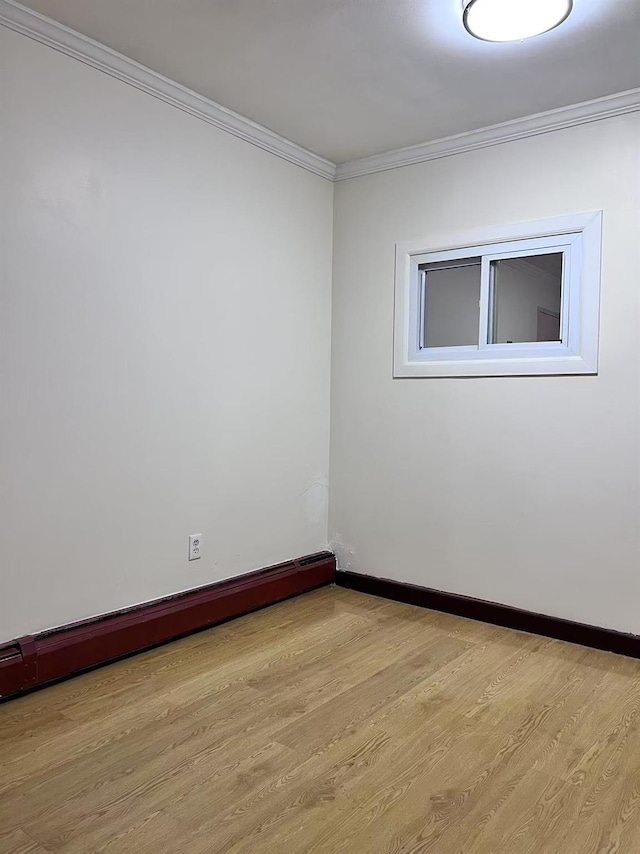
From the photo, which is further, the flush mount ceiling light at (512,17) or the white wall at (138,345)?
the white wall at (138,345)

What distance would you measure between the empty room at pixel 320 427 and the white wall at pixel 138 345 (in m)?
0.01

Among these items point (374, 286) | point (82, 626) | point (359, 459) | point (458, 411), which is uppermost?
point (374, 286)

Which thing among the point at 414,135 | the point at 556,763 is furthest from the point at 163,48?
the point at 556,763

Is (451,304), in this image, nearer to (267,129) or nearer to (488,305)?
(488,305)

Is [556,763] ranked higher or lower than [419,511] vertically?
lower

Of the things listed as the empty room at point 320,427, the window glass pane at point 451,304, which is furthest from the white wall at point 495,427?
the window glass pane at point 451,304

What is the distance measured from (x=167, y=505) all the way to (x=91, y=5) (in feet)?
6.40

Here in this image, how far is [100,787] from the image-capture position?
190cm

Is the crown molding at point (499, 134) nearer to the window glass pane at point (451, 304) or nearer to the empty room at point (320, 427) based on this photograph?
the empty room at point (320, 427)

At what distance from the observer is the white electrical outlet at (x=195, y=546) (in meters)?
3.15

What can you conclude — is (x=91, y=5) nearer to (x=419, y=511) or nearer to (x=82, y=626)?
(x=82, y=626)

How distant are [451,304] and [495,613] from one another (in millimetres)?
1609

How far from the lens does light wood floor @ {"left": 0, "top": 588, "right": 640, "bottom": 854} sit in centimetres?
174

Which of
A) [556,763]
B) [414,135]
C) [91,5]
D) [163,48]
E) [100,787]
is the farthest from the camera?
[414,135]
